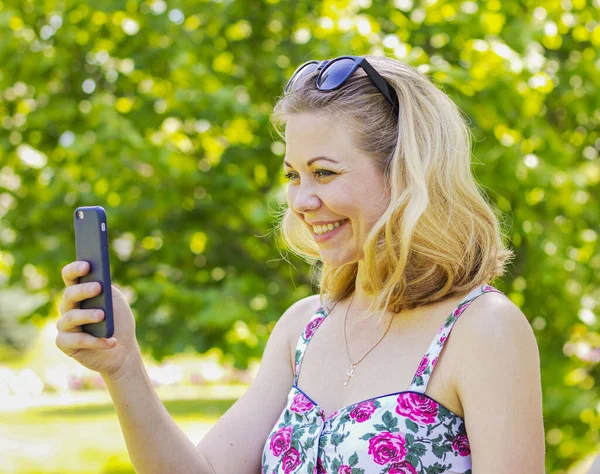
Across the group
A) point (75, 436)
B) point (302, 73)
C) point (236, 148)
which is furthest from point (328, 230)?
point (75, 436)

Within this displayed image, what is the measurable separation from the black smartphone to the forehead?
51cm

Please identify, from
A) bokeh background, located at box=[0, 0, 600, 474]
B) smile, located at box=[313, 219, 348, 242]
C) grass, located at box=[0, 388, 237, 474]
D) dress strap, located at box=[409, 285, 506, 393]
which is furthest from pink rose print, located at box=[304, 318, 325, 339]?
grass, located at box=[0, 388, 237, 474]

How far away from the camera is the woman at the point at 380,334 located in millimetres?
1709

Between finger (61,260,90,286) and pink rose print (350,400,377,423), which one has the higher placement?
finger (61,260,90,286)

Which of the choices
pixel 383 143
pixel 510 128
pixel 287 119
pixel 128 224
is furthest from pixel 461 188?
pixel 128 224

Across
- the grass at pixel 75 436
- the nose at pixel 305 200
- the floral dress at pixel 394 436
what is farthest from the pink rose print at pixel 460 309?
the grass at pixel 75 436

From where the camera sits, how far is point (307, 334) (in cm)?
220

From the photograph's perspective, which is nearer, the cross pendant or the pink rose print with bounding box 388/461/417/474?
the pink rose print with bounding box 388/461/417/474

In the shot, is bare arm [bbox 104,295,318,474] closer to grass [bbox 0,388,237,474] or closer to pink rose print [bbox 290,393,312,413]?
pink rose print [bbox 290,393,312,413]

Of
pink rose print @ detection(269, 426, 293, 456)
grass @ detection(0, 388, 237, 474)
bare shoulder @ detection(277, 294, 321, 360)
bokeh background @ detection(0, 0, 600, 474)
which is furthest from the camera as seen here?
grass @ detection(0, 388, 237, 474)

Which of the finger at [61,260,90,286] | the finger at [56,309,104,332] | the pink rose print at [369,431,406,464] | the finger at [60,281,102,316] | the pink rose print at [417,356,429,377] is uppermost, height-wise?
the finger at [61,260,90,286]

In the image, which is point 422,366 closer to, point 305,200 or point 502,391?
point 502,391

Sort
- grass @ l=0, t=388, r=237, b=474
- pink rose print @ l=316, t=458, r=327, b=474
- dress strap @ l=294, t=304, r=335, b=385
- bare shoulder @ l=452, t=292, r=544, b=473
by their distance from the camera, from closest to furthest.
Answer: bare shoulder @ l=452, t=292, r=544, b=473, pink rose print @ l=316, t=458, r=327, b=474, dress strap @ l=294, t=304, r=335, b=385, grass @ l=0, t=388, r=237, b=474

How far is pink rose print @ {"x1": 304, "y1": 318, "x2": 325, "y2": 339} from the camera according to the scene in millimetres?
2201
